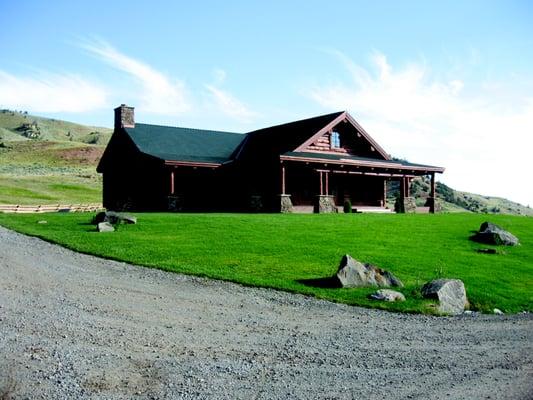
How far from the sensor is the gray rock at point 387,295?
12.0 metres

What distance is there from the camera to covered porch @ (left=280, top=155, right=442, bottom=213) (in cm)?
3081

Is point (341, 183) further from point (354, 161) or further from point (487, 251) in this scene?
point (487, 251)

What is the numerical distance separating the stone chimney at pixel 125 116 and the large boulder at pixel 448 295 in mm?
29019

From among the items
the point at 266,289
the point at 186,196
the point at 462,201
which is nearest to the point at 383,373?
the point at 266,289

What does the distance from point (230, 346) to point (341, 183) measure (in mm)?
28825

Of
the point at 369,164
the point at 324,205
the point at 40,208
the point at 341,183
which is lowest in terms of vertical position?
the point at 40,208

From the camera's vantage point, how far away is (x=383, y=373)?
282 inches

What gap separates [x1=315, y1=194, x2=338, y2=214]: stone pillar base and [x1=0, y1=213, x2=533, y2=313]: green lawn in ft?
15.3

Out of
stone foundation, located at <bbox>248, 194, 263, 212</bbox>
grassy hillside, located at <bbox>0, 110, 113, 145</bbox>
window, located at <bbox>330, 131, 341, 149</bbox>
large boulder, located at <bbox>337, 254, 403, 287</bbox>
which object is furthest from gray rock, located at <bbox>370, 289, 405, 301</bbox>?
grassy hillside, located at <bbox>0, 110, 113, 145</bbox>

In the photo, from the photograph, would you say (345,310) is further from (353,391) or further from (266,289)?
(353,391)

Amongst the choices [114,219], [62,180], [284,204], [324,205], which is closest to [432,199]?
[324,205]

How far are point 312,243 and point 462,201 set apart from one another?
62.3 m

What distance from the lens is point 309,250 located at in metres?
17.3

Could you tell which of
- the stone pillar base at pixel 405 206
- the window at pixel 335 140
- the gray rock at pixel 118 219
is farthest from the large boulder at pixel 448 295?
the window at pixel 335 140
